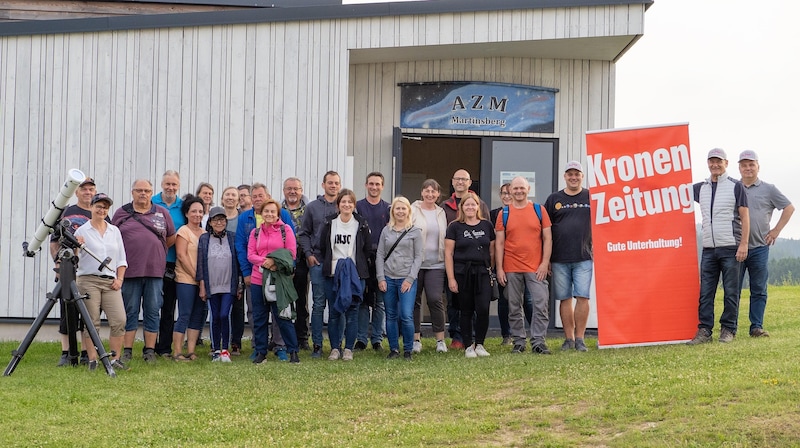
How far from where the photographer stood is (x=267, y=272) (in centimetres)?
1013

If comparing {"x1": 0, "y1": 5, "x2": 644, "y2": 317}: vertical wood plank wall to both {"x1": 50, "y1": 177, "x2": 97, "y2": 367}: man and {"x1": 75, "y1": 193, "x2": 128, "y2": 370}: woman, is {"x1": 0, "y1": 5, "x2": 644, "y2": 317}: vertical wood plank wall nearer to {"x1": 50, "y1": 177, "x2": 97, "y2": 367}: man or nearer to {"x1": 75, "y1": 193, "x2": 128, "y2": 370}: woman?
{"x1": 50, "y1": 177, "x2": 97, "y2": 367}: man

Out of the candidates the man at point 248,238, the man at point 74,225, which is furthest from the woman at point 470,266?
the man at point 74,225

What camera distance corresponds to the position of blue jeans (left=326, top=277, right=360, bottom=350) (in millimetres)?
10352

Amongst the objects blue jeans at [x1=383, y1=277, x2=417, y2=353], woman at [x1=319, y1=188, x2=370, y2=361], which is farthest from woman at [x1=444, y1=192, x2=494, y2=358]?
woman at [x1=319, y1=188, x2=370, y2=361]

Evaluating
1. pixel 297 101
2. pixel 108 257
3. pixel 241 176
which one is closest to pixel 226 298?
pixel 108 257

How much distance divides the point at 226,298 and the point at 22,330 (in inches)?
130

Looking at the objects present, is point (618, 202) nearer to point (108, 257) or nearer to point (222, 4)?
point (108, 257)

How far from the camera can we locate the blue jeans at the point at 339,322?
10.4m

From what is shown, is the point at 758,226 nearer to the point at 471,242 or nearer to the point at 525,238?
the point at 525,238

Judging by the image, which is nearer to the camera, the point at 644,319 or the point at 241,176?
the point at 644,319

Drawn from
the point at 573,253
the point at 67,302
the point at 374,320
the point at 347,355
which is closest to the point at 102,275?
the point at 67,302

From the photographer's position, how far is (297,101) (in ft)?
40.2

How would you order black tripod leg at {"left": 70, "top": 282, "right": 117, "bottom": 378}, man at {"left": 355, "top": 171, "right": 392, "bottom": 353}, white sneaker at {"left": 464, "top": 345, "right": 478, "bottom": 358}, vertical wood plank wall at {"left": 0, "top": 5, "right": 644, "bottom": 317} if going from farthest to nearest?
vertical wood plank wall at {"left": 0, "top": 5, "right": 644, "bottom": 317}, man at {"left": 355, "top": 171, "right": 392, "bottom": 353}, white sneaker at {"left": 464, "top": 345, "right": 478, "bottom": 358}, black tripod leg at {"left": 70, "top": 282, "right": 117, "bottom": 378}

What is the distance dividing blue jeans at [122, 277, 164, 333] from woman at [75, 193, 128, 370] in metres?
0.37
